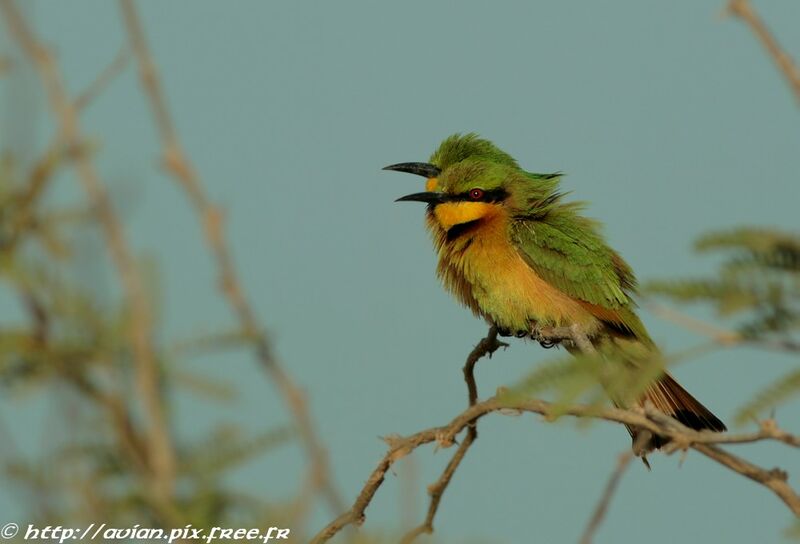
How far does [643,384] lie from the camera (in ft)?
4.92

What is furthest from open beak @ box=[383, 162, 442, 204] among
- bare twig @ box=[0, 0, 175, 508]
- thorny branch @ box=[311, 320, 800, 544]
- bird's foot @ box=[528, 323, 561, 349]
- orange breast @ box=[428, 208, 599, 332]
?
thorny branch @ box=[311, 320, 800, 544]

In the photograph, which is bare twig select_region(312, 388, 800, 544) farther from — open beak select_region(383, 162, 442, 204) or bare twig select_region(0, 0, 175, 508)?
open beak select_region(383, 162, 442, 204)

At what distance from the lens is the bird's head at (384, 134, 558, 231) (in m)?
3.55

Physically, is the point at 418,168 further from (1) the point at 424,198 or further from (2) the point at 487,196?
(2) the point at 487,196

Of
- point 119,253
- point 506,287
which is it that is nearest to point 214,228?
point 119,253

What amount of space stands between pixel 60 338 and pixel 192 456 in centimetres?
51

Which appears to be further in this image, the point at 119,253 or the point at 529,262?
the point at 529,262

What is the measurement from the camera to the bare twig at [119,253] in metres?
2.37

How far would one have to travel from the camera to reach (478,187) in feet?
11.7

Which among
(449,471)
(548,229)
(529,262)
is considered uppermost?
(548,229)

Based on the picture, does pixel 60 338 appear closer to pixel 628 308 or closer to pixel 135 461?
pixel 135 461

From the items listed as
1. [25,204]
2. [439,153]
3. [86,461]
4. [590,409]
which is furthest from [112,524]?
[439,153]

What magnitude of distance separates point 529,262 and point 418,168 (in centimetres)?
65

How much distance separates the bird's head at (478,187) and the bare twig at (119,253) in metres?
1.31
